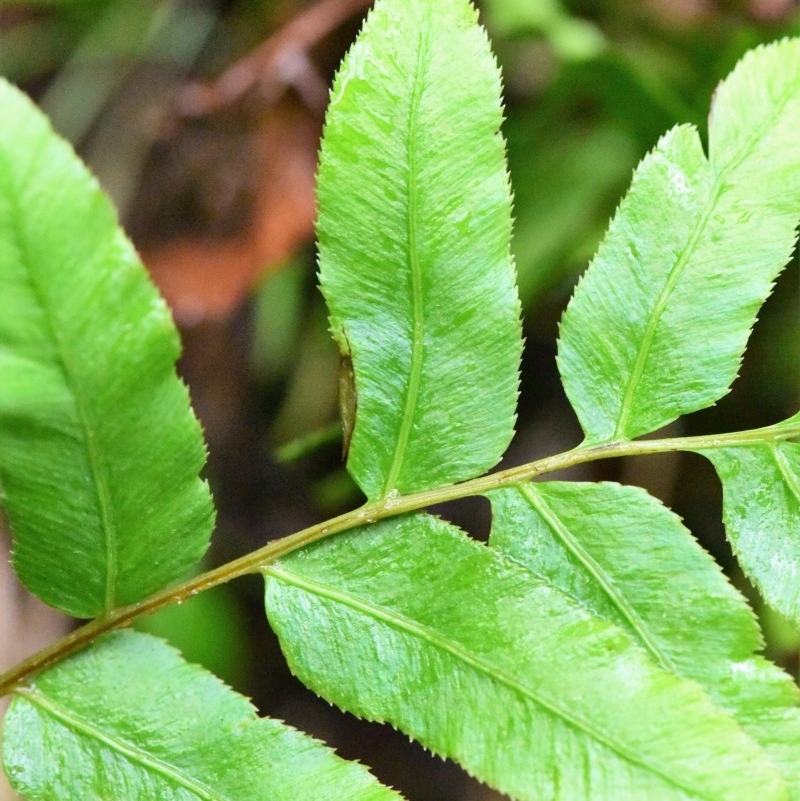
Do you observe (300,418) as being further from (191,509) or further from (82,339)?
(82,339)

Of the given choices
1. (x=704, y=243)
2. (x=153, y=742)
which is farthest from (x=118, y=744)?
(x=704, y=243)

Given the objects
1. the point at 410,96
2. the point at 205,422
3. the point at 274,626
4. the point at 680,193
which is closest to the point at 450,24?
the point at 410,96

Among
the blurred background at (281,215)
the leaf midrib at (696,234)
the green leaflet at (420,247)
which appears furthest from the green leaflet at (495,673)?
the blurred background at (281,215)

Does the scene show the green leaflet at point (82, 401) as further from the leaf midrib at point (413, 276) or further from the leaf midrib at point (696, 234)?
the leaf midrib at point (696, 234)

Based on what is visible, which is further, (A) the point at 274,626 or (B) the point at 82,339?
(A) the point at 274,626

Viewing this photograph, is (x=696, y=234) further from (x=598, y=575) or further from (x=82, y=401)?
(x=82, y=401)

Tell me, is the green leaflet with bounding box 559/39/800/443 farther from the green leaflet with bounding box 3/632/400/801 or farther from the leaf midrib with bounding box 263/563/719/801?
the green leaflet with bounding box 3/632/400/801

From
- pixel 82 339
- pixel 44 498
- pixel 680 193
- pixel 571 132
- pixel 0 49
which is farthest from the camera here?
pixel 0 49
